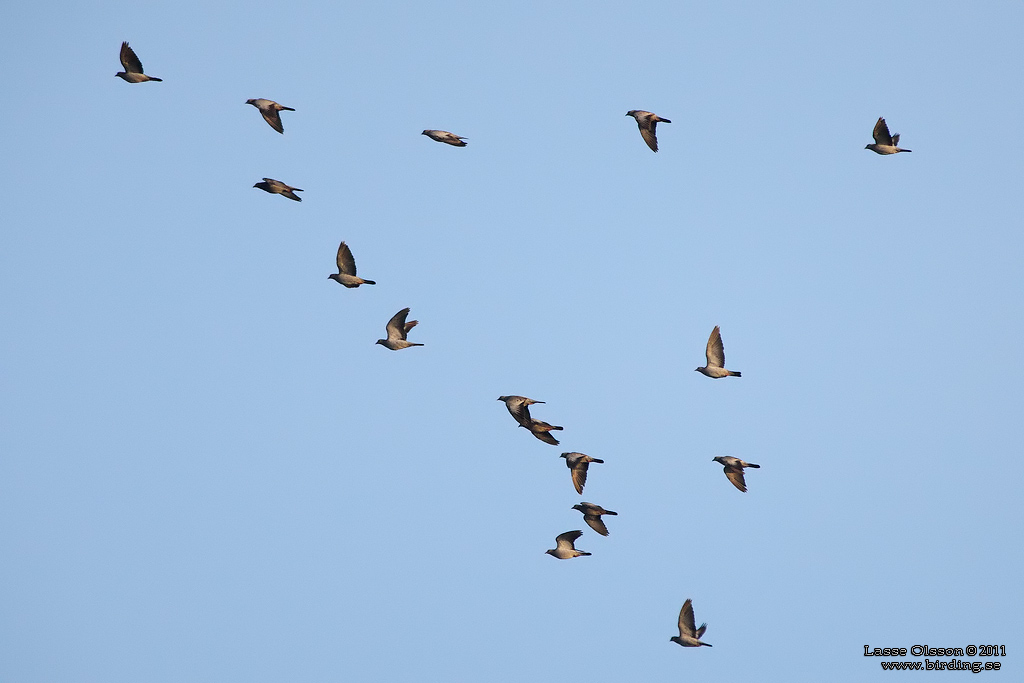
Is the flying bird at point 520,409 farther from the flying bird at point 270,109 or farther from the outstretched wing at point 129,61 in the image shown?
the outstretched wing at point 129,61

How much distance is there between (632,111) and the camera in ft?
151

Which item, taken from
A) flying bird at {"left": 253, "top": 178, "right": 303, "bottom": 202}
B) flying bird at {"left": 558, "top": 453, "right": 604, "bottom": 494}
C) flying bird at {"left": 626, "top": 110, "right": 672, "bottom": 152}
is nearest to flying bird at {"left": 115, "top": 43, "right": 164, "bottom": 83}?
flying bird at {"left": 253, "top": 178, "right": 303, "bottom": 202}

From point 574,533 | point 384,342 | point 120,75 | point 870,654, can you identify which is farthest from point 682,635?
point 120,75

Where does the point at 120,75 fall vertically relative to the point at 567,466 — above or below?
above

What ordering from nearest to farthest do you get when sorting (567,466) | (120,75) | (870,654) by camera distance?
(567,466) < (120,75) < (870,654)

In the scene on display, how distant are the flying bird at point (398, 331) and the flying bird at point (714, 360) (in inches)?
391

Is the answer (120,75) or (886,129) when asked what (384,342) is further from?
(886,129)

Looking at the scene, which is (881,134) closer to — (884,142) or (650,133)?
(884,142)

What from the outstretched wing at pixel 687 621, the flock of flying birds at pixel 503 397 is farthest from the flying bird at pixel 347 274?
the outstretched wing at pixel 687 621

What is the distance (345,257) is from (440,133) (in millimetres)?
5286

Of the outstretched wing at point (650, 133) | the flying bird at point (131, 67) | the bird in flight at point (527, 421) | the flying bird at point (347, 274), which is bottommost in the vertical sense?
the bird in flight at point (527, 421)

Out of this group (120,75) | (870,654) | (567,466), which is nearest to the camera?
(567,466)

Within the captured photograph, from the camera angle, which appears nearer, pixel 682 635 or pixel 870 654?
pixel 682 635

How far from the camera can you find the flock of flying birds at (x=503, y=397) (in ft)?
148
